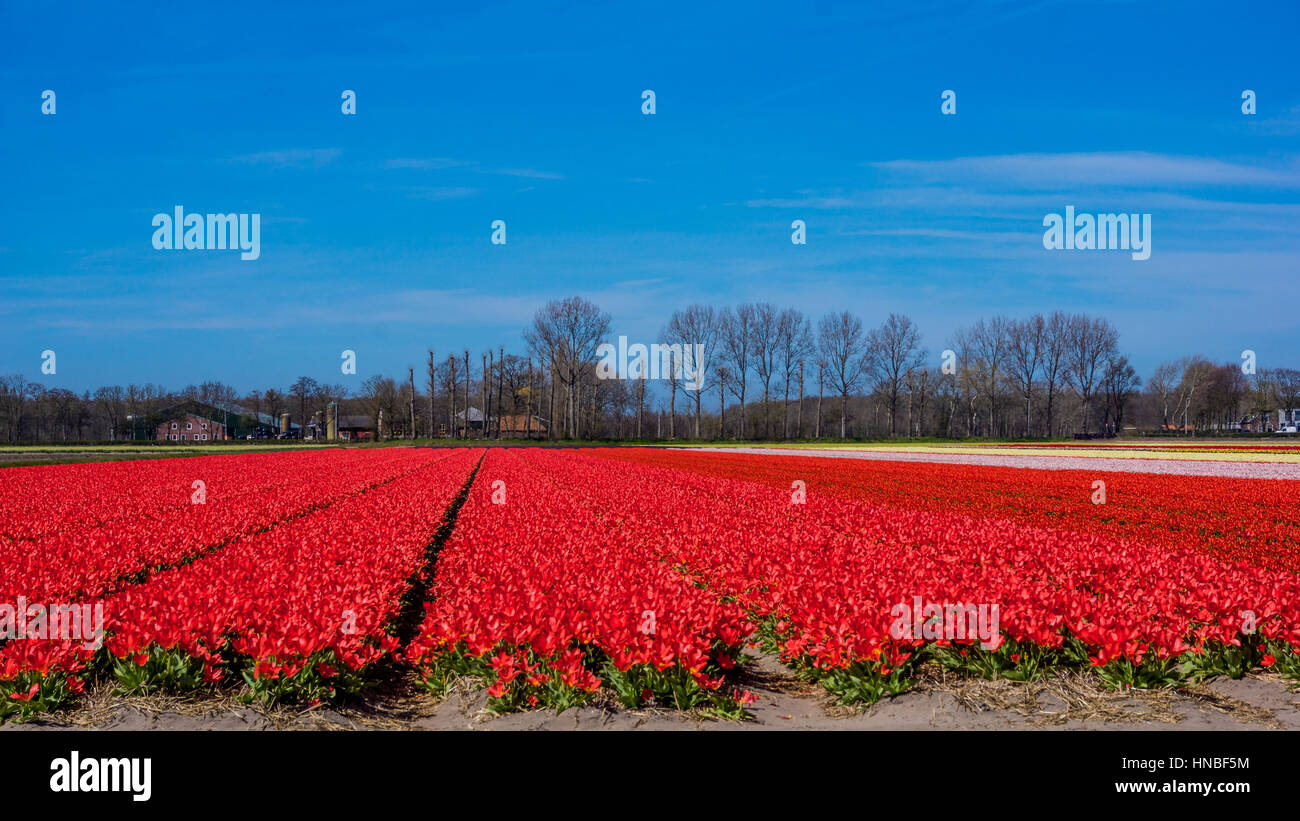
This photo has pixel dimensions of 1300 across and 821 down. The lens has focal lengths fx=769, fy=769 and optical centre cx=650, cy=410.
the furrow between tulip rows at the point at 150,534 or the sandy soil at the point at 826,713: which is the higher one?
the furrow between tulip rows at the point at 150,534

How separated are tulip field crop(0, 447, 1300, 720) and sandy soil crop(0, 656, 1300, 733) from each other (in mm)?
115

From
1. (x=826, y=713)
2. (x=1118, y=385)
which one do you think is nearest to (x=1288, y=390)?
(x=1118, y=385)

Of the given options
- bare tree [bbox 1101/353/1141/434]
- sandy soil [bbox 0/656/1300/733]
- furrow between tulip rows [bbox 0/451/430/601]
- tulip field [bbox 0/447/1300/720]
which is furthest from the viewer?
bare tree [bbox 1101/353/1141/434]

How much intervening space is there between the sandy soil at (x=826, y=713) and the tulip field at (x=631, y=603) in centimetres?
12

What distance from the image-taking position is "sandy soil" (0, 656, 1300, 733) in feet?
15.9

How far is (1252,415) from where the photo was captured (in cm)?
10912

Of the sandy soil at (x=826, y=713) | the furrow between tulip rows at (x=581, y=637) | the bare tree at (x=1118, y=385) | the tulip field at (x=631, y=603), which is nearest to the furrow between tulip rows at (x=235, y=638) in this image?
the tulip field at (x=631, y=603)

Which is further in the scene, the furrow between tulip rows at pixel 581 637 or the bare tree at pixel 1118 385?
the bare tree at pixel 1118 385

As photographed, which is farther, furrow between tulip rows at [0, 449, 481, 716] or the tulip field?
the tulip field

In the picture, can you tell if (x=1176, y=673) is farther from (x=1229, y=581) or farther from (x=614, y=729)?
(x=614, y=729)

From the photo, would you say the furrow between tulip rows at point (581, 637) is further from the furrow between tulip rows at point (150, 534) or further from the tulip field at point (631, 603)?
the furrow between tulip rows at point (150, 534)

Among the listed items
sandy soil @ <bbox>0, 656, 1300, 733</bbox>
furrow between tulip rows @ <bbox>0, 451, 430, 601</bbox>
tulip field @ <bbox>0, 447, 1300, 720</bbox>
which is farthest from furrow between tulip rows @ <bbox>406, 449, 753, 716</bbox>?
furrow between tulip rows @ <bbox>0, 451, 430, 601</bbox>

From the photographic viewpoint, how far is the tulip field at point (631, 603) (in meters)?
5.22

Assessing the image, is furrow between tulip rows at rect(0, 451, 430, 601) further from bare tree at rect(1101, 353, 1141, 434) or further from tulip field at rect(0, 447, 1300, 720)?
bare tree at rect(1101, 353, 1141, 434)
